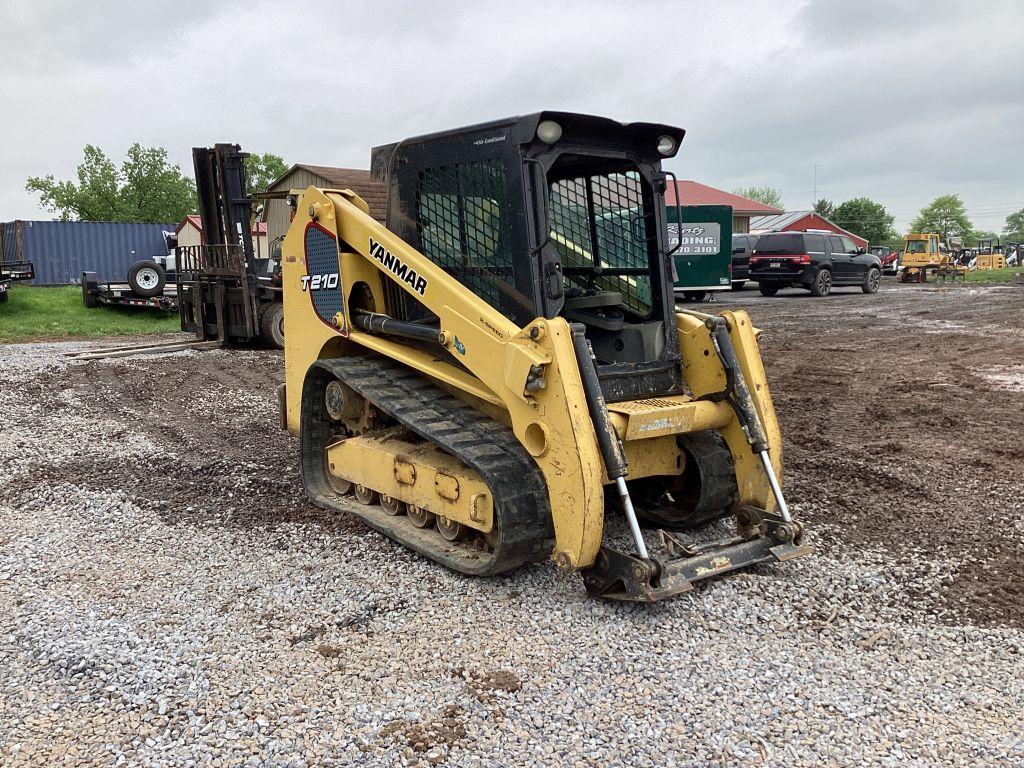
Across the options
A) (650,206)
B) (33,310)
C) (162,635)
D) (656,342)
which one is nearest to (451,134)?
(650,206)

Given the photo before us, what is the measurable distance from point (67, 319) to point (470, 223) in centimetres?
1655

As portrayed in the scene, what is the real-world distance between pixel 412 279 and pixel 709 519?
7.21ft

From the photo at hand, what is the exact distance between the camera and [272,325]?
1373 centimetres

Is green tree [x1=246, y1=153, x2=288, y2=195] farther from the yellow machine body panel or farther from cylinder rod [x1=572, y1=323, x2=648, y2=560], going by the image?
cylinder rod [x1=572, y1=323, x2=648, y2=560]

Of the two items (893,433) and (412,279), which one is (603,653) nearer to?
(412,279)

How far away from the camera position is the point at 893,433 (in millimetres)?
7734

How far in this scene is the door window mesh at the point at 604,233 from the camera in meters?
5.16

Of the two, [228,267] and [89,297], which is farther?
[89,297]

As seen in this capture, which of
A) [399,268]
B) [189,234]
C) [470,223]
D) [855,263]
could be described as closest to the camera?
[470,223]

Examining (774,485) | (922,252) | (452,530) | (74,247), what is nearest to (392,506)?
(452,530)

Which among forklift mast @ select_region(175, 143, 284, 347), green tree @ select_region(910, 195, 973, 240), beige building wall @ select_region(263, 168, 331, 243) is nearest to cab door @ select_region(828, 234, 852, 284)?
beige building wall @ select_region(263, 168, 331, 243)

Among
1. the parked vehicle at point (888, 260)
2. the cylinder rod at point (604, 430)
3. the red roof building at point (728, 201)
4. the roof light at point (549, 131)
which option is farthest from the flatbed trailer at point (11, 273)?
the parked vehicle at point (888, 260)

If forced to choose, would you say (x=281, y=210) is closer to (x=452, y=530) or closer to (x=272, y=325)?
(x=272, y=325)

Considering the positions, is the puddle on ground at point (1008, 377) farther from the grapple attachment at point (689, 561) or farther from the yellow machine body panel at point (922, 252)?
the yellow machine body panel at point (922, 252)
